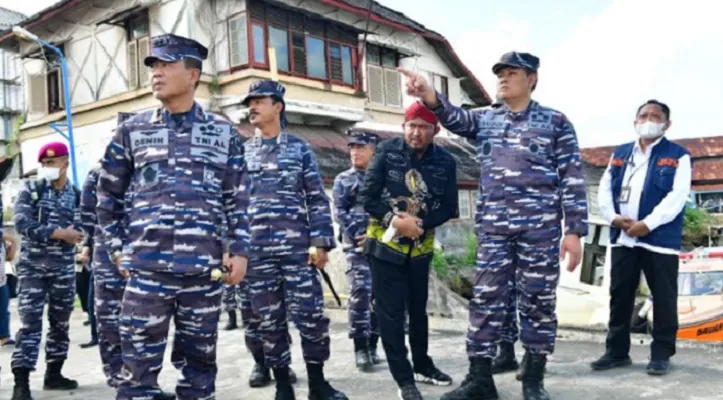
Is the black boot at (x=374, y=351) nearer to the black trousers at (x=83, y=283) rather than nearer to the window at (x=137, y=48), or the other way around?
the black trousers at (x=83, y=283)

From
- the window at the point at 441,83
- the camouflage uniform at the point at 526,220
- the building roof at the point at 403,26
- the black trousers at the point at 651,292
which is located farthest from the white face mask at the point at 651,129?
the window at the point at 441,83

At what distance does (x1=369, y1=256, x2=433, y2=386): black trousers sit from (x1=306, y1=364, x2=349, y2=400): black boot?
431 millimetres

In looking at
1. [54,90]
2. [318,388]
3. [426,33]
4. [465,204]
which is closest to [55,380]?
[318,388]

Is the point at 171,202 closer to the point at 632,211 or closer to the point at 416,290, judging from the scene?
the point at 416,290

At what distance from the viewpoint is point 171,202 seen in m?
3.26

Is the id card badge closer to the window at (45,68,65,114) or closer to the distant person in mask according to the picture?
the distant person in mask

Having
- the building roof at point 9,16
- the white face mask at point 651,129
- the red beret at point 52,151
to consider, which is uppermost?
the building roof at point 9,16

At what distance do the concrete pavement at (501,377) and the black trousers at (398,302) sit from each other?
339 mm

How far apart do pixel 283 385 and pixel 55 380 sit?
7.13 ft

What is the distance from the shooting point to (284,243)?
443 cm

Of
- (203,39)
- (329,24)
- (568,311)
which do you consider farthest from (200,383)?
(329,24)

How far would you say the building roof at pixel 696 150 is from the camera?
32.4m

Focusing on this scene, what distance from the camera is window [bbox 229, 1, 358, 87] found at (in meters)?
16.1

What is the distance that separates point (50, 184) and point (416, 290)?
3.10m
